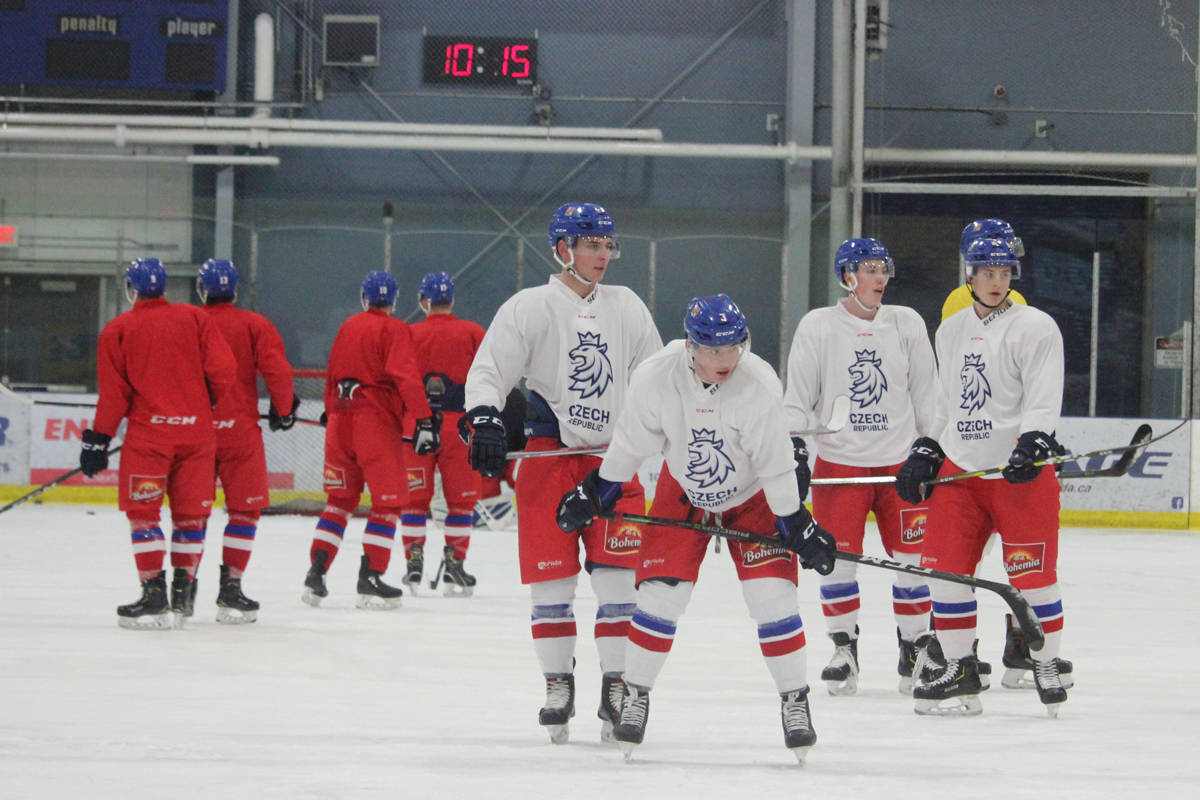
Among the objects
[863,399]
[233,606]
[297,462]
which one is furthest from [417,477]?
[297,462]

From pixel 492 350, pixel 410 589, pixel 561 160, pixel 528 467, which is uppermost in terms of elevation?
pixel 561 160

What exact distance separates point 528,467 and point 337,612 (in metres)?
2.63

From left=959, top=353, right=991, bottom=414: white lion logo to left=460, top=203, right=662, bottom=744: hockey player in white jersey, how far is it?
3.05ft

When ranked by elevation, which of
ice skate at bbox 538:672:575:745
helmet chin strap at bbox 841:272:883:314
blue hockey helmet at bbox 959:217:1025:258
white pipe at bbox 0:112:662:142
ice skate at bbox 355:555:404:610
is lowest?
ice skate at bbox 355:555:404:610

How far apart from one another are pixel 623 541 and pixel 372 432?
288cm

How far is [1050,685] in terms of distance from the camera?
411 centimetres

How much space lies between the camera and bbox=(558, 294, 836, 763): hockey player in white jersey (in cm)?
339

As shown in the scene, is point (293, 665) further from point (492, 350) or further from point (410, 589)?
point (410, 589)

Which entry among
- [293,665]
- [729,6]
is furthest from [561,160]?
[293,665]

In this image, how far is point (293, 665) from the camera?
193 inches

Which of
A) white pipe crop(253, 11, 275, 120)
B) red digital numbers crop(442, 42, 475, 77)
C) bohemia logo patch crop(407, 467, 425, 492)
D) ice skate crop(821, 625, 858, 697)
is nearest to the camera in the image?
ice skate crop(821, 625, 858, 697)

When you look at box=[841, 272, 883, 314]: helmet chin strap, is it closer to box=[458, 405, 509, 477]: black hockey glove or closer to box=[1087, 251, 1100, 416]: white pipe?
box=[458, 405, 509, 477]: black hockey glove

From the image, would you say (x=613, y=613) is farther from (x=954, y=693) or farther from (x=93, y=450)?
(x=93, y=450)

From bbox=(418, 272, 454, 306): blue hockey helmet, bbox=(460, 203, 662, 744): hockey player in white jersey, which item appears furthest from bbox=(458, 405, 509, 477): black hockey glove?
bbox=(418, 272, 454, 306): blue hockey helmet
